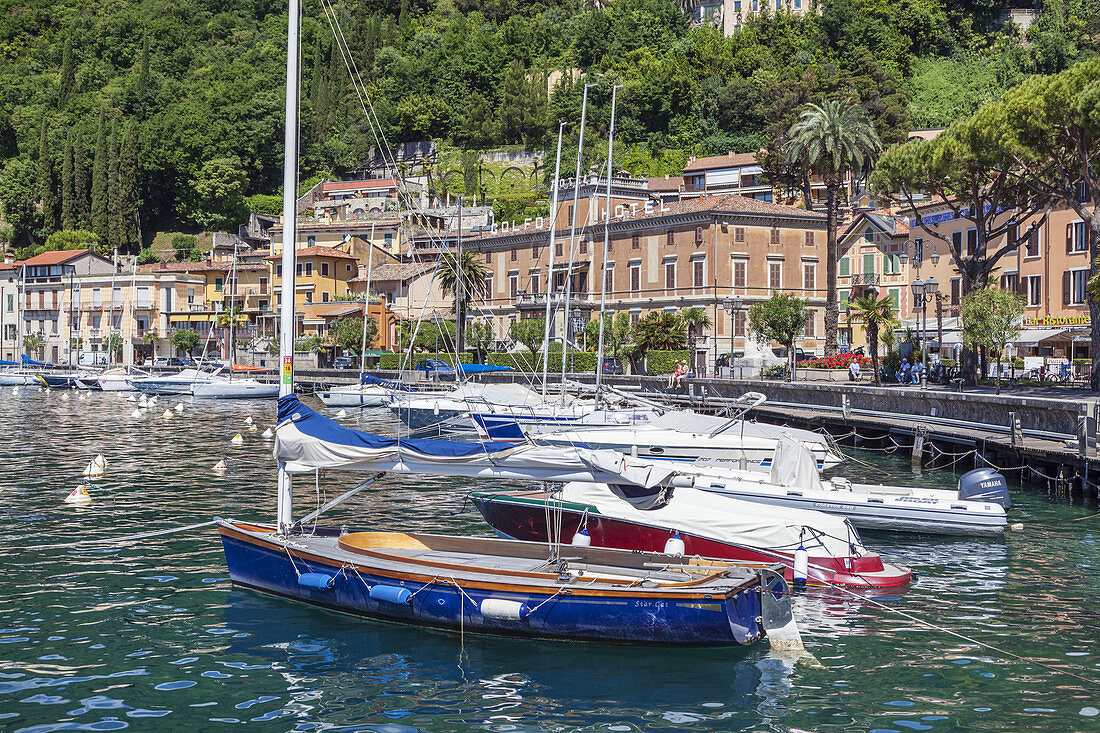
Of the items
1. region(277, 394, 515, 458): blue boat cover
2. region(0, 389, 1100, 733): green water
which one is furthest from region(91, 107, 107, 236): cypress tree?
region(277, 394, 515, 458): blue boat cover

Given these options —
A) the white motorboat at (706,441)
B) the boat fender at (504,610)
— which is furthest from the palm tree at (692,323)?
the boat fender at (504,610)

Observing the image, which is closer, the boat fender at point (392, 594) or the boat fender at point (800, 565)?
the boat fender at point (392, 594)

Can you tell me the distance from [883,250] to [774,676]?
6709 centimetres

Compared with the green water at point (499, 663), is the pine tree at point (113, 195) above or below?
above

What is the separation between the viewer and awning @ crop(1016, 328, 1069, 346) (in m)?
55.1

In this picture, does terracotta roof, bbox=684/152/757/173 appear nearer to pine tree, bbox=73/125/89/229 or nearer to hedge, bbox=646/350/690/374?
hedge, bbox=646/350/690/374

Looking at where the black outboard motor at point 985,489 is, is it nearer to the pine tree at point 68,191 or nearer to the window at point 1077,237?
the window at point 1077,237

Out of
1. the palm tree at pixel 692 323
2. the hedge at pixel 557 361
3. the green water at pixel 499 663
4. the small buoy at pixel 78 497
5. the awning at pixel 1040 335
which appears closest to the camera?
the green water at pixel 499 663

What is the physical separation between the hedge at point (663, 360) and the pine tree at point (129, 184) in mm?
86007

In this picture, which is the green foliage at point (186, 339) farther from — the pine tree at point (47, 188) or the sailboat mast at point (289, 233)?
the sailboat mast at point (289, 233)

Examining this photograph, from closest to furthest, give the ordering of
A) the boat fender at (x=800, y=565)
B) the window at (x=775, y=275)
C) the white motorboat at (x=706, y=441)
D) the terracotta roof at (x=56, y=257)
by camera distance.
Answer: the boat fender at (x=800, y=565) → the white motorboat at (x=706, y=441) → the window at (x=775, y=275) → the terracotta roof at (x=56, y=257)

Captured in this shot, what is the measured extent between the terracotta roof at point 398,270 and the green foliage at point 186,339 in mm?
20090

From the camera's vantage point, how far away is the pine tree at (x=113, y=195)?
424ft

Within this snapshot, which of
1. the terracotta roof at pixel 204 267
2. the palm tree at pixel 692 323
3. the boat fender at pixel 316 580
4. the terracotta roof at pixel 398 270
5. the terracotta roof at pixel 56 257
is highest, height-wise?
the terracotta roof at pixel 56 257
